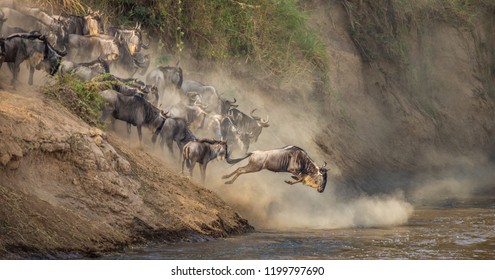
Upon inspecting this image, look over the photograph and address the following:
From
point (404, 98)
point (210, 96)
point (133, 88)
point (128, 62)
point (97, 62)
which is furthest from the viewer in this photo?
point (404, 98)

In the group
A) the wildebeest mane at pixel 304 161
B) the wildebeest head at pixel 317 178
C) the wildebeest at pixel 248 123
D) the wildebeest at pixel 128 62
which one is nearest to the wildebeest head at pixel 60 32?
the wildebeest at pixel 128 62

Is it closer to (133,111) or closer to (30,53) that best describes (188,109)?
(133,111)

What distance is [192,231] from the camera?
14.7 meters

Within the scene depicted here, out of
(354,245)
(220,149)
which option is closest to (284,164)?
(220,149)

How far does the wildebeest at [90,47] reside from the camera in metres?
19.5

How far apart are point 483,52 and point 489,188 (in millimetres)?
10478

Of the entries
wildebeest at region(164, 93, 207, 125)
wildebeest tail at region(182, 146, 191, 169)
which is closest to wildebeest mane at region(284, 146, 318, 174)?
wildebeest tail at region(182, 146, 191, 169)

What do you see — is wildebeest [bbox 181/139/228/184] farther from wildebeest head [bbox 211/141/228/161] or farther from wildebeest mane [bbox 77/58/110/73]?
wildebeest mane [bbox 77/58/110/73]

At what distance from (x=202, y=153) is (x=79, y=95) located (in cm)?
238

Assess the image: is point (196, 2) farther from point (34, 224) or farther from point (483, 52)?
point (483, 52)

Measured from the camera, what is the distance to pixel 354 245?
14836 mm

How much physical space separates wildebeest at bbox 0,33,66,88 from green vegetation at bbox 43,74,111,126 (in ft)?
0.94

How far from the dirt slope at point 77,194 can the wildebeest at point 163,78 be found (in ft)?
13.5

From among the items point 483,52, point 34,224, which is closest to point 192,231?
point 34,224
